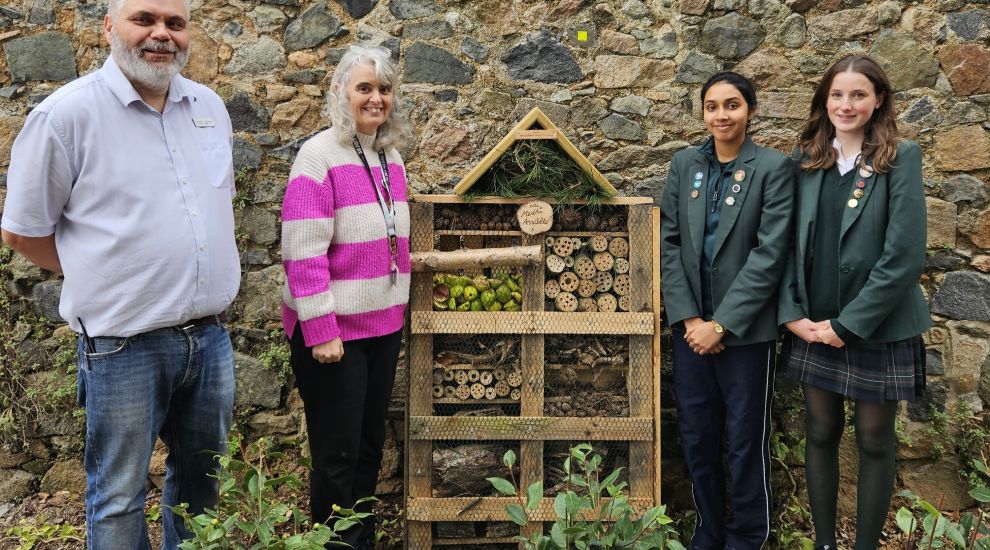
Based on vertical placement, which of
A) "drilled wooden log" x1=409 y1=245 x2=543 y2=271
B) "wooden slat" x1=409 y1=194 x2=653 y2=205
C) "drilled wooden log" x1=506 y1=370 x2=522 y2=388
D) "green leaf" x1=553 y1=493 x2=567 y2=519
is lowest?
"green leaf" x1=553 y1=493 x2=567 y2=519

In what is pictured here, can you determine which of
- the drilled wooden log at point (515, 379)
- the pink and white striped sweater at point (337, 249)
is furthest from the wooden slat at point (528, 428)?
the pink and white striped sweater at point (337, 249)

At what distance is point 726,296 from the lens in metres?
2.71

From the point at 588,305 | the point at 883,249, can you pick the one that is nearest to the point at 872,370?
the point at 883,249

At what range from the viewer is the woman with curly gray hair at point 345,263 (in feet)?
8.16

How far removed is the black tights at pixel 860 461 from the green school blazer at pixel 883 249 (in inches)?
11.7

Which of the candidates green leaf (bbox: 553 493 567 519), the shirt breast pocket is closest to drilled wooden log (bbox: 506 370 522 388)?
green leaf (bbox: 553 493 567 519)

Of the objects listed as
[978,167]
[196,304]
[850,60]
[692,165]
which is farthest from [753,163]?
[196,304]

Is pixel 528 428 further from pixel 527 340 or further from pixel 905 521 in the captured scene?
pixel 905 521

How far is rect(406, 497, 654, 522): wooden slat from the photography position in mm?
2992

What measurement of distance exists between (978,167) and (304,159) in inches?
124

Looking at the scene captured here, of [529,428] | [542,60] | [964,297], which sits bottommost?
[529,428]

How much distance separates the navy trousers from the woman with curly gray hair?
124cm

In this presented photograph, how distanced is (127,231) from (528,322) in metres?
1.57

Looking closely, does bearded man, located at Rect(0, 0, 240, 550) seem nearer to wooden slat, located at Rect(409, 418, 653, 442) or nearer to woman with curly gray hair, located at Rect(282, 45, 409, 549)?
woman with curly gray hair, located at Rect(282, 45, 409, 549)
